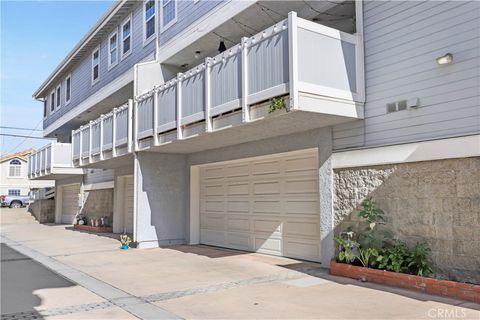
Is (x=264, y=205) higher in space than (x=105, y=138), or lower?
lower

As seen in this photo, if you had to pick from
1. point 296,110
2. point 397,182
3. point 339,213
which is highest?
point 296,110

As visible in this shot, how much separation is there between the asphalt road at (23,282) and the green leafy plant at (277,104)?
184 inches

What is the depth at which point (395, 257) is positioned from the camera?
6750 millimetres

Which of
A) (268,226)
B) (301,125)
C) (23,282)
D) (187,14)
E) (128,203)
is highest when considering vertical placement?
(187,14)

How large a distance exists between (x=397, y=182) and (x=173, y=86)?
19.4ft

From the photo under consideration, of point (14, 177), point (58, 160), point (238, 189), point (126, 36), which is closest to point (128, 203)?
point (58, 160)

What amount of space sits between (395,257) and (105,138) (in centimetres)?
1070

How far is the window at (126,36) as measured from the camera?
15.9 m

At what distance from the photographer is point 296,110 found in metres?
6.87

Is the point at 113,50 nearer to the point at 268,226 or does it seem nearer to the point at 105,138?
the point at 105,138

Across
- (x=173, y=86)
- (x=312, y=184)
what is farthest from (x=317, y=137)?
(x=173, y=86)

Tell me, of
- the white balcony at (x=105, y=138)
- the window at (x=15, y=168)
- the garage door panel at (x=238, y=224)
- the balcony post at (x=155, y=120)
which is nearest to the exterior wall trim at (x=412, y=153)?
the garage door panel at (x=238, y=224)

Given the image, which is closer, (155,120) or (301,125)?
(301,125)

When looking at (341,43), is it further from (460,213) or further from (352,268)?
(352,268)
